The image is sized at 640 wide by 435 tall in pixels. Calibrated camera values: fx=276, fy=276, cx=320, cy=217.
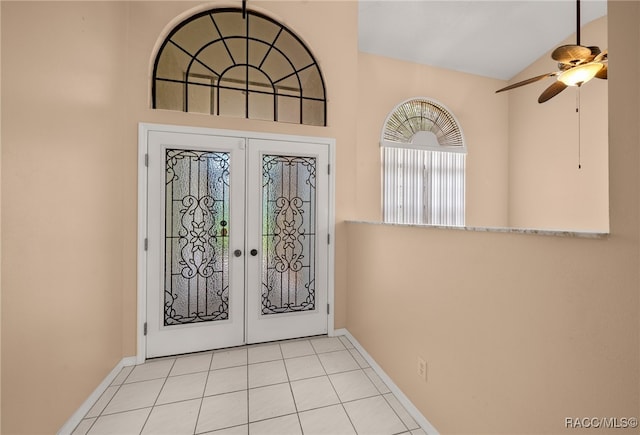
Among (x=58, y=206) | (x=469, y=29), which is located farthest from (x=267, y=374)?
(x=469, y=29)

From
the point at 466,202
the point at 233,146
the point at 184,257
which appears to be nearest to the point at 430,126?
the point at 466,202

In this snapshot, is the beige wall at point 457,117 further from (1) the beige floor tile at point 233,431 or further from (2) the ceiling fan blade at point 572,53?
(1) the beige floor tile at point 233,431

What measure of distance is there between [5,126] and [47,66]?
1.62ft

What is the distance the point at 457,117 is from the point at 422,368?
4.23m

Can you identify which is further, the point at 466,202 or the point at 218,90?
the point at 466,202

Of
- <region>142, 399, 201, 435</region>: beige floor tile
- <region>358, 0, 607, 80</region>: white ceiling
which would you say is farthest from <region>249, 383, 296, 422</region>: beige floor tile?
<region>358, 0, 607, 80</region>: white ceiling

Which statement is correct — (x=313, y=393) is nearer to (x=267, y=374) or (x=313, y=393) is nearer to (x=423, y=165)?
(x=267, y=374)

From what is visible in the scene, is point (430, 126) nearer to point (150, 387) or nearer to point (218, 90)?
point (218, 90)

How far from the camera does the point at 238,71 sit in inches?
109

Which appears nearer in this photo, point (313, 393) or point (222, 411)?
point (222, 411)

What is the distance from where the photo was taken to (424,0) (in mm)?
3285

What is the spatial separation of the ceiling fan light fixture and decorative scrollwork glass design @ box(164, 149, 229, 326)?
120 inches

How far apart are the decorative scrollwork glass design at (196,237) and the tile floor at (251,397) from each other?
1.52ft

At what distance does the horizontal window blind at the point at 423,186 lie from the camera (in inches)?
164
